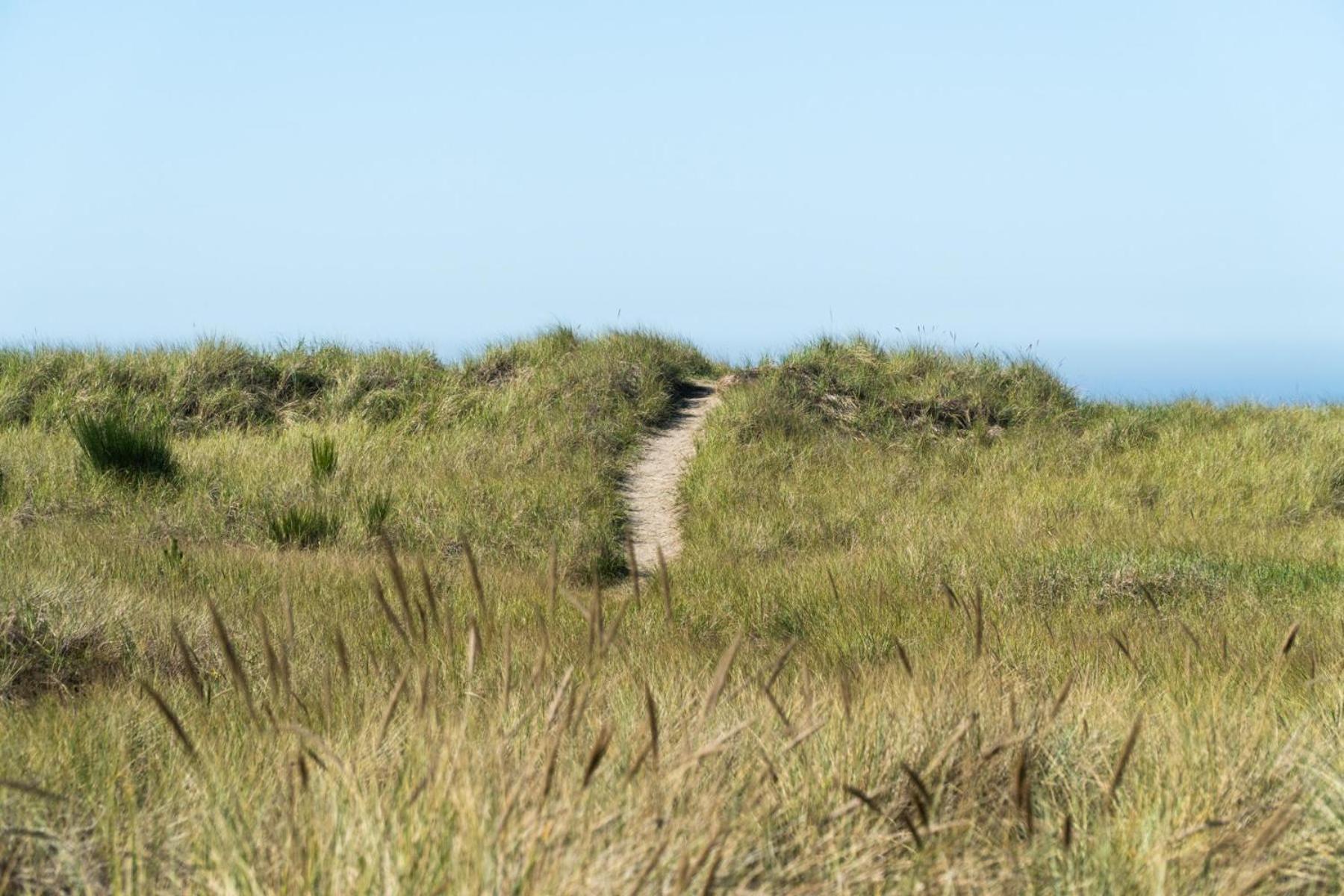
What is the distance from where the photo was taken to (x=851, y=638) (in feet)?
17.6

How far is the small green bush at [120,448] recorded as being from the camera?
962 centimetres

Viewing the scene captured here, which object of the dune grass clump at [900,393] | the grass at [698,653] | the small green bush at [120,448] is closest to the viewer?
the grass at [698,653]

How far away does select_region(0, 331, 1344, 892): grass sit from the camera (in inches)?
82.9

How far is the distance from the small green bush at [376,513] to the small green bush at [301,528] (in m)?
0.24

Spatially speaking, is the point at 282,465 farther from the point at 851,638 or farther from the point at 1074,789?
the point at 1074,789

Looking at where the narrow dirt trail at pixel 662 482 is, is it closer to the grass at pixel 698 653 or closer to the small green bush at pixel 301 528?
the grass at pixel 698 653

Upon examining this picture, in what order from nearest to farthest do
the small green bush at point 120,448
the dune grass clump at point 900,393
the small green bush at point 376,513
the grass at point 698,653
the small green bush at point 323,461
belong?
1. the grass at point 698,653
2. the small green bush at point 376,513
3. the small green bush at point 120,448
4. the small green bush at point 323,461
5. the dune grass clump at point 900,393

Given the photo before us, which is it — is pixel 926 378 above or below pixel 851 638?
above

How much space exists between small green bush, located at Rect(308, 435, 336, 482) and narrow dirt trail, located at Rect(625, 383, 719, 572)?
278 cm

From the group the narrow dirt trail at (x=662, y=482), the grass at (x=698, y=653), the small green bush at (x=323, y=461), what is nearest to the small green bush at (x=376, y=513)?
the grass at (x=698, y=653)

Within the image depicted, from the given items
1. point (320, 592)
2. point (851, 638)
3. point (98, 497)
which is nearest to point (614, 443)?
point (98, 497)

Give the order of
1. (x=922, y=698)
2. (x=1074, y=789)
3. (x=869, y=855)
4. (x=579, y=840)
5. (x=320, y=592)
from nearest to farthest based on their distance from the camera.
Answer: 1. (x=579, y=840)
2. (x=869, y=855)
3. (x=1074, y=789)
4. (x=922, y=698)
5. (x=320, y=592)

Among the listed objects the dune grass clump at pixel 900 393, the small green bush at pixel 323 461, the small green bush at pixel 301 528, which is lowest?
the small green bush at pixel 301 528

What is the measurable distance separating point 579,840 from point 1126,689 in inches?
89.6
